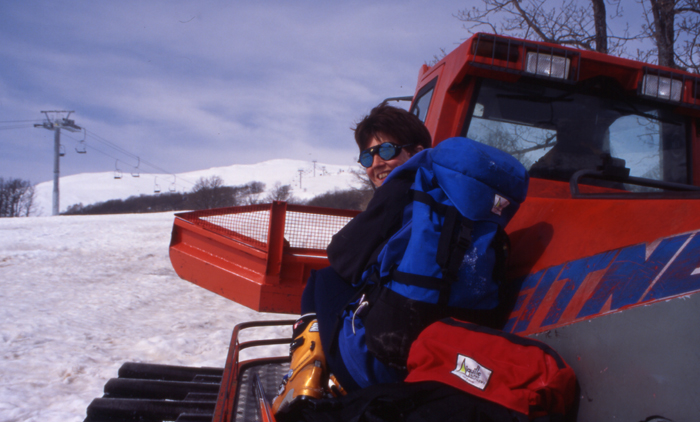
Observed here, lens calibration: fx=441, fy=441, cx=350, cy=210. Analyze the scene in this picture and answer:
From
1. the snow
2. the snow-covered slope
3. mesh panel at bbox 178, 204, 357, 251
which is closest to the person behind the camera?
the snow

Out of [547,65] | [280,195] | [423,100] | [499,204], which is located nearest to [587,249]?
[499,204]

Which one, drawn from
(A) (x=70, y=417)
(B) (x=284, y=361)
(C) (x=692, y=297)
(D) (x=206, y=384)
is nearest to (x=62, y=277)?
(A) (x=70, y=417)

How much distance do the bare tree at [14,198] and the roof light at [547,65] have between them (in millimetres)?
50836

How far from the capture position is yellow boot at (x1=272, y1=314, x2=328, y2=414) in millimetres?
1479

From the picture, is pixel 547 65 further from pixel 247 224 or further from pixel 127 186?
pixel 127 186

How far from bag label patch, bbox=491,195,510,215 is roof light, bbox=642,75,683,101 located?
1507 millimetres

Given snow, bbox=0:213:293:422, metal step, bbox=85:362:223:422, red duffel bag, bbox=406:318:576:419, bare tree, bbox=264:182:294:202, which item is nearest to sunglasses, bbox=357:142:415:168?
red duffel bag, bbox=406:318:576:419

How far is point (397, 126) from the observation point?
216 centimetres

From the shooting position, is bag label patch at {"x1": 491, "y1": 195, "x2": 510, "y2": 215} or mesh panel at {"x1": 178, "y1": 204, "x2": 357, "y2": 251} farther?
mesh panel at {"x1": 178, "y1": 204, "x2": 357, "y2": 251}

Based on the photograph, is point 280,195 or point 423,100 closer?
point 423,100

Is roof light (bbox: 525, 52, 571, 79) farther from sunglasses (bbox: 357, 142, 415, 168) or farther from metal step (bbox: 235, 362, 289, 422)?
metal step (bbox: 235, 362, 289, 422)

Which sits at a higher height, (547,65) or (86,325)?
(547,65)

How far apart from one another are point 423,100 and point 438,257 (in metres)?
2.00

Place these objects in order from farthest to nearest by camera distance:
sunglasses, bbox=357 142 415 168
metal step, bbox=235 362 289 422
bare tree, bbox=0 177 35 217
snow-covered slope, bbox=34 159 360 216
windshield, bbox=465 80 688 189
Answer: snow-covered slope, bbox=34 159 360 216 < bare tree, bbox=0 177 35 217 < windshield, bbox=465 80 688 189 < sunglasses, bbox=357 142 415 168 < metal step, bbox=235 362 289 422
